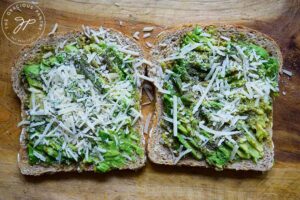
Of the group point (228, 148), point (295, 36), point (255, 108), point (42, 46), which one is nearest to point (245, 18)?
point (295, 36)

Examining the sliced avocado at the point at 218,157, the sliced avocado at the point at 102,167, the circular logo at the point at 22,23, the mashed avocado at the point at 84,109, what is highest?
the circular logo at the point at 22,23

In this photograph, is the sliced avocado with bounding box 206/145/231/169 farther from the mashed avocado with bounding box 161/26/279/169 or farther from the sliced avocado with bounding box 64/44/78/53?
the sliced avocado with bounding box 64/44/78/53

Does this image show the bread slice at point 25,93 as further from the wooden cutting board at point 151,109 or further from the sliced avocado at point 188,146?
the sliced avocado at point 188,146

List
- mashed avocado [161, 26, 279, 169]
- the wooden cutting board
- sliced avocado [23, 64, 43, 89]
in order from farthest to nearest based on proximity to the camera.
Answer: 1. the wooden cutting board
2. sliced avocado [23, 64, 43, 89]
3. mashed avocado [161, 26, 279, 169]

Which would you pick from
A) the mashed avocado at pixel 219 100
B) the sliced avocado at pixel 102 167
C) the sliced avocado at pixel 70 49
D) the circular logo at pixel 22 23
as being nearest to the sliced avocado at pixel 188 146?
the mashed avocado at pixel 219 100

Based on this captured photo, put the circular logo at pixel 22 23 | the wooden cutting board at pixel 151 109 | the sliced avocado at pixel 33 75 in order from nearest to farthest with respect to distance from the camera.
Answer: the sliced avocado at pixel 33 75 → the wooden cutting board at pixel 151 109 → the circular logo at pixel 22 23

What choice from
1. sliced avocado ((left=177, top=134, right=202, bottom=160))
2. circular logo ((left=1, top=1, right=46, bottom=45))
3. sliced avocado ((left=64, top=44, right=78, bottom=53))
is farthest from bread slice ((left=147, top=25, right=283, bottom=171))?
circular logo ((left=1, top=1, right=46, bottom=45))
